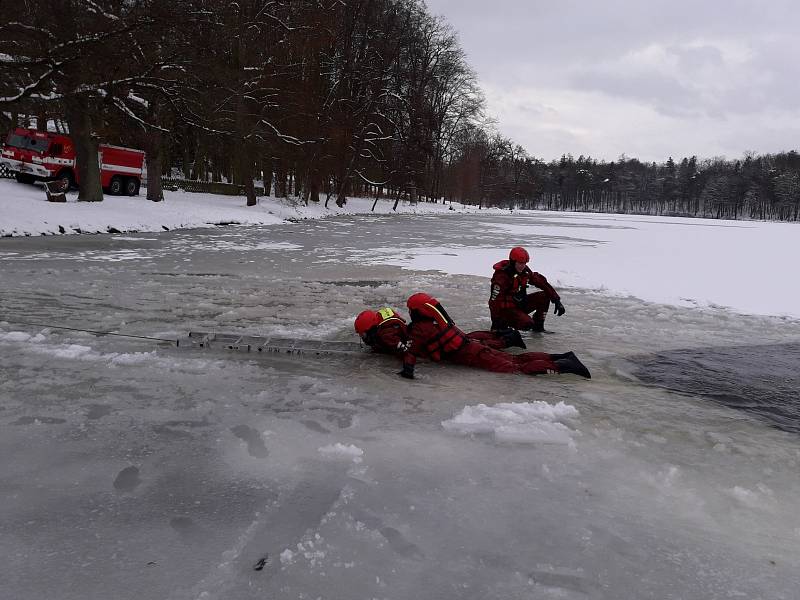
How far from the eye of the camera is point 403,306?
320 inches

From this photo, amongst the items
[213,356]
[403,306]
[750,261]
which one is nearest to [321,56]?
[750,261]

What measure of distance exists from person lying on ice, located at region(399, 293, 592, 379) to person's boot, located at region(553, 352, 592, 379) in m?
0.02

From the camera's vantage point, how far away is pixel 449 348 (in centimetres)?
542

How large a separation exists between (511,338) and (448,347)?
1.00 meters

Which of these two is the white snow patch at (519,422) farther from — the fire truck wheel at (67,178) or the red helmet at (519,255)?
the fire truck wheel at (67,178)

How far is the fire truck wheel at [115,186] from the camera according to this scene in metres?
26.7

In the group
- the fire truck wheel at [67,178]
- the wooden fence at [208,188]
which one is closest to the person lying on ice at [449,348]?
the fire truck wheel at [67,178]

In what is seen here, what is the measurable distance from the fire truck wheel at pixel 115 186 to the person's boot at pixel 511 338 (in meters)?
26.2

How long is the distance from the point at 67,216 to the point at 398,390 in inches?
687

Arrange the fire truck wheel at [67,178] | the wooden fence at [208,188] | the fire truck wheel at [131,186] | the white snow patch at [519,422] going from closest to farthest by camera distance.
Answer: the white snow patch at [519,422]
the fire truck wheel at [67,178]
the fire truck wheel at [131,186]
the wooden fence at [208,188]

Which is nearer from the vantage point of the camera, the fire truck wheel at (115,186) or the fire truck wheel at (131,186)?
the fire truck wheel at (115,186)

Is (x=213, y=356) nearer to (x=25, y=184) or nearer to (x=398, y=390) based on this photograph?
(x=398, y=390)

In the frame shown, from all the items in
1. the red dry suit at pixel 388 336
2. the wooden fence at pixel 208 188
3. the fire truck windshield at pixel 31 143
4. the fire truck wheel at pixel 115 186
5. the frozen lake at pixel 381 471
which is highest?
the fire truck windshield at pixel 31 143

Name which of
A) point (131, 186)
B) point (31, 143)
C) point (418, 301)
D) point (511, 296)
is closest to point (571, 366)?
point (418, 301)
